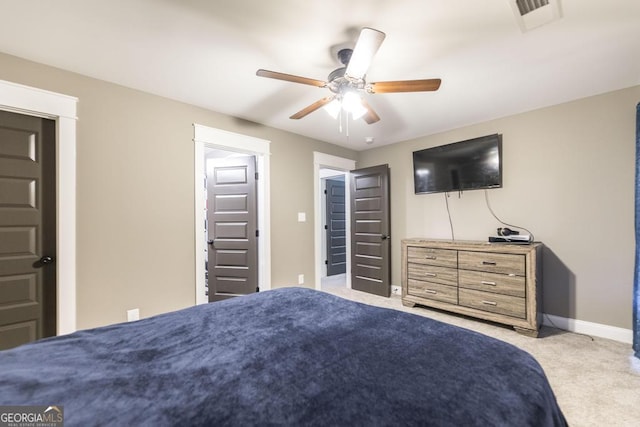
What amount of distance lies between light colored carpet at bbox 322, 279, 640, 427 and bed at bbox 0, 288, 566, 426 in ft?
4.41

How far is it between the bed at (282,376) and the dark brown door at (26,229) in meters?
1.48

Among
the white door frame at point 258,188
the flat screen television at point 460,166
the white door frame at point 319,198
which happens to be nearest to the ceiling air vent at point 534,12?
the flat screen television at point 460,166

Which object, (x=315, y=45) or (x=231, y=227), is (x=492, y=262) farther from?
(x=231, y=227)

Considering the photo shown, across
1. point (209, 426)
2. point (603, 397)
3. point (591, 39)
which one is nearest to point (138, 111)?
point (209, 426)

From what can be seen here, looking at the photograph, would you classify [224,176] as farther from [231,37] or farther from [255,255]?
[231,37]

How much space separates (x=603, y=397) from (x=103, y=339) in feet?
9.82

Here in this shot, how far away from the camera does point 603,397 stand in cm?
182

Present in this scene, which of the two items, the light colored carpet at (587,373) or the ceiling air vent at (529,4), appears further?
the light colored carpet at (587,373)

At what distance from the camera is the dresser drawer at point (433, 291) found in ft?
10.7

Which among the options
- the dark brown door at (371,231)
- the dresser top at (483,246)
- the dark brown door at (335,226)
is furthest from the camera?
the dark brown door at (335,226)

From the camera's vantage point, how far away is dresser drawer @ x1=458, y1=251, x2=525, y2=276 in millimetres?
2781

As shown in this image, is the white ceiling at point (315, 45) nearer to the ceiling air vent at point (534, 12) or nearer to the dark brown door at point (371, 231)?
the ceiling air vent at point (534, 12)

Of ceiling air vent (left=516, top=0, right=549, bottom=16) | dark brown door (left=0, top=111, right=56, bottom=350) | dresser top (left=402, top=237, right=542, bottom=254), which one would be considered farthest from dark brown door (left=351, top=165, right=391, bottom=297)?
dark brown door (left=0, top=111, right=56, bottom=350)

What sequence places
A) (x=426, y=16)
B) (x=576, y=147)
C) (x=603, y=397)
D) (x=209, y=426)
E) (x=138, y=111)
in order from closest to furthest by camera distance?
(x=209, y=426) → (x=426, y=16) → (x=603, y=397) → (x=138, y=111) → (x=576, y=147)
